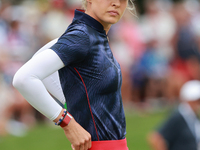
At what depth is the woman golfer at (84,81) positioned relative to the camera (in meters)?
2.12

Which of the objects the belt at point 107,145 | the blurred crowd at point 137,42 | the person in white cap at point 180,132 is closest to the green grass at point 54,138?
the blurred crowd at point 137,42

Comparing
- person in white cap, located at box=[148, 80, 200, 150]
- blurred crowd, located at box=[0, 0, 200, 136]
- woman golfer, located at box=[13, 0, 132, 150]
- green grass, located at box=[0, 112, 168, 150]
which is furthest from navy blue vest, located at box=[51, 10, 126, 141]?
blurred crowd, located at box=[0, 0, 200, 136]

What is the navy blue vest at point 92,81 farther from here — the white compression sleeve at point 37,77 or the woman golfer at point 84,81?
the white compression sleeve at point 37,77

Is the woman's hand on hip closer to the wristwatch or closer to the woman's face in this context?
the wristwatch

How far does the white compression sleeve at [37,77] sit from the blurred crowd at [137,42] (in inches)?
258

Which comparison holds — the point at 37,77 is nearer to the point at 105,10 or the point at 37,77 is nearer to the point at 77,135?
the point at 77,135

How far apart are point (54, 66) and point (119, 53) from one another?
7689 mm

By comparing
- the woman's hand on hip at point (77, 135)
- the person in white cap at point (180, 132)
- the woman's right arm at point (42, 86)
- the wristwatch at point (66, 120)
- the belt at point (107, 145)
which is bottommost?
the person in white cap at point (180, 132)

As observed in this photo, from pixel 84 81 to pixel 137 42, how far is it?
8.05 meters

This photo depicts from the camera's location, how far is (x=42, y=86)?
2.12m

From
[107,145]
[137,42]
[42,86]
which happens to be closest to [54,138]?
[137,42]

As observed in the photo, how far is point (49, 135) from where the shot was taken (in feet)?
26.7

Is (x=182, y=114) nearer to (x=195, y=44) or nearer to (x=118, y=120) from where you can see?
(x=118, y=120)

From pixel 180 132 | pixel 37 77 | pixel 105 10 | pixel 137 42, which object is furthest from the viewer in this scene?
pixel 137 42
